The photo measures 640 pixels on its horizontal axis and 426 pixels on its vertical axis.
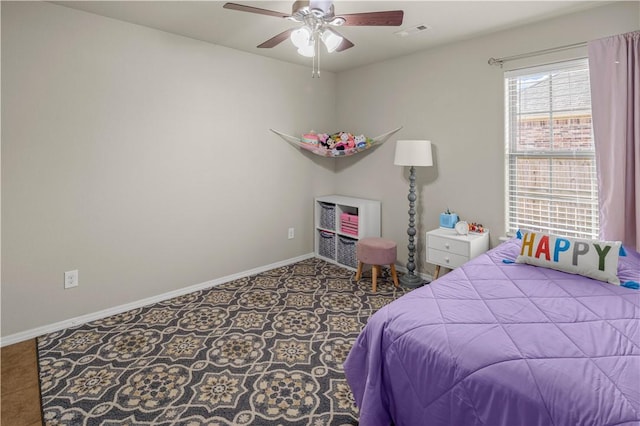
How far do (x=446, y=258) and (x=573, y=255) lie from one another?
1098mm

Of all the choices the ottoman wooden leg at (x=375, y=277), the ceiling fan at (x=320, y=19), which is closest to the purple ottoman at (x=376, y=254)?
the ottoman wooden leg at (x=375, y=277)

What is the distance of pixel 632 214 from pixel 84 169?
161 inches

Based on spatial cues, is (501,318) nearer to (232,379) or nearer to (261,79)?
(232,379)

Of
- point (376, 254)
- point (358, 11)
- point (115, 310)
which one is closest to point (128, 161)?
point (115, 310)

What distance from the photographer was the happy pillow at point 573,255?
77.8 inches

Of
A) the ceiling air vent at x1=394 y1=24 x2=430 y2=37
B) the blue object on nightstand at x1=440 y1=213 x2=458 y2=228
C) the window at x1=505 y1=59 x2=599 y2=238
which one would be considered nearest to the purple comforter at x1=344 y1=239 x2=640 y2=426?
the window at x1=505 y1=59 x2=599 y2=238

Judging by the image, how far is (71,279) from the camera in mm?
2736

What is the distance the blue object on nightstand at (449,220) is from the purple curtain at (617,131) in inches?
44.2

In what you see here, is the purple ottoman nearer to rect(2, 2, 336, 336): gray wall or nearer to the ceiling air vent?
rect(2, 2, 336, 336): gray wall

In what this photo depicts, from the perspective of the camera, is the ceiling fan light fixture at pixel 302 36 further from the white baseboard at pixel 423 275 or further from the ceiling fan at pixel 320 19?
the white baseboard at pixel 423 275

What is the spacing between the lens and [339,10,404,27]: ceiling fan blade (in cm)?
195

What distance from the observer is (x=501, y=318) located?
153 centimetres

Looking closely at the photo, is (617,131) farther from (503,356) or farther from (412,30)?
→ (503,356)

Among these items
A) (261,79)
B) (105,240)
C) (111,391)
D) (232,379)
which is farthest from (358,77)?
(111,391)
